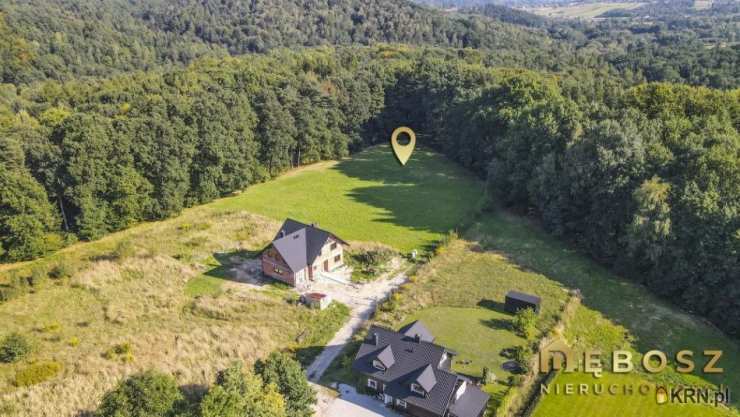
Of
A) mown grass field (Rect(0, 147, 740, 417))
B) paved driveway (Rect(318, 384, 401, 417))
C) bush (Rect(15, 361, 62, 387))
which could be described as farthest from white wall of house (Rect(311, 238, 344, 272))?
A: bush (Rect(15, 361, 62, 387))

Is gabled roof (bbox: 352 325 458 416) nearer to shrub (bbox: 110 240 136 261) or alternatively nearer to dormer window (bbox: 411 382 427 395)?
dormer window (bbox: 411 382 427 395)

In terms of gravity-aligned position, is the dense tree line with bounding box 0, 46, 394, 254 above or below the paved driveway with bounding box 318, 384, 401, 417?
above

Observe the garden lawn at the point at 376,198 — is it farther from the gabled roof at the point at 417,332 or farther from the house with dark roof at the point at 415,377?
the house with dark roof at the point at 415,377

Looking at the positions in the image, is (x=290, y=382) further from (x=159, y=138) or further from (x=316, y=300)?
(x=159, y=138)

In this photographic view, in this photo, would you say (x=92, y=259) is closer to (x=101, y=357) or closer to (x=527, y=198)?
(x=101, y=357)

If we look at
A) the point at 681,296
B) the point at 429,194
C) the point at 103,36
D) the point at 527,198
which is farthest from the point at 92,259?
the point at 103,36

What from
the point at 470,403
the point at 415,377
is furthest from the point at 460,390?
the point at 415,377
